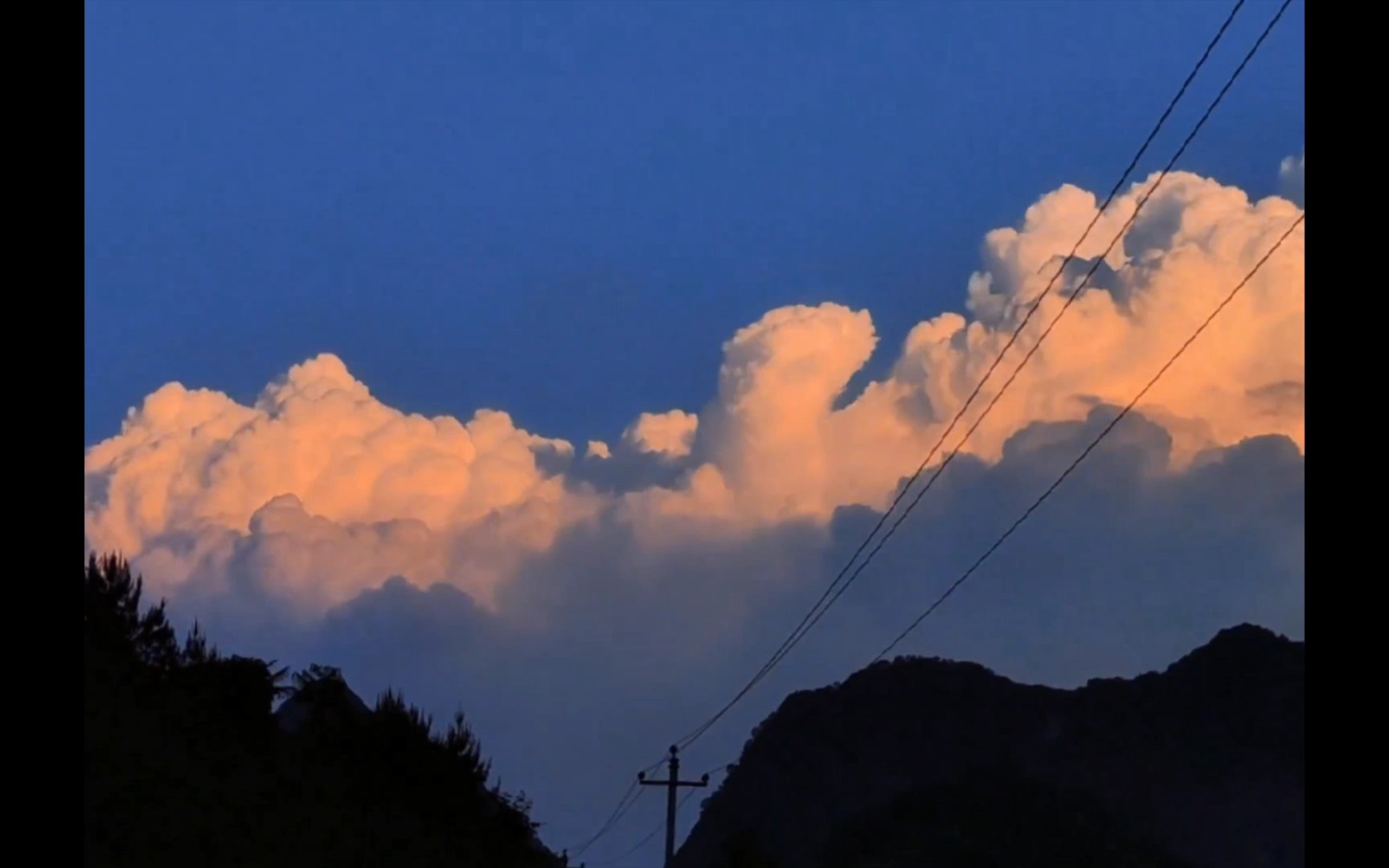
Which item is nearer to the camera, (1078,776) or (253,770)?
(253,770)

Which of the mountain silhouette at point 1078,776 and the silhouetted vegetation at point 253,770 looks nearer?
the silhouetted vegetation at point 253,770

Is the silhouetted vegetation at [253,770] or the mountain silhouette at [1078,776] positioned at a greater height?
the mountain silhouette at [1078,776]

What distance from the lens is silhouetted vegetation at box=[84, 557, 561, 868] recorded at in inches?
1179

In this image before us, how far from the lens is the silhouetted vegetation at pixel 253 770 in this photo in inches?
1179

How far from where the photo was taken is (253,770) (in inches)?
1558

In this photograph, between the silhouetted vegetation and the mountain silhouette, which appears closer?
the silhouetted vegetation

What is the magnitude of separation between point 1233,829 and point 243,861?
546 ft

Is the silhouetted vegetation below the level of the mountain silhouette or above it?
below

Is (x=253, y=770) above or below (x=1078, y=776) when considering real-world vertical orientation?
below
